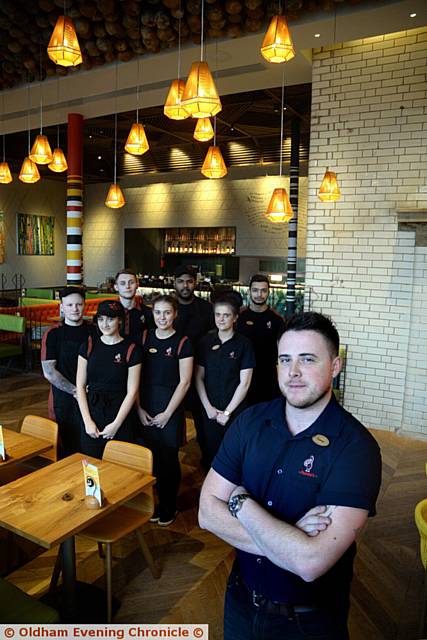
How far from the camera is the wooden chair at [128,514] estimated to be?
243 cm

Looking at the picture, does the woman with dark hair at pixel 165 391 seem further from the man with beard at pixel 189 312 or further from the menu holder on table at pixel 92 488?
the menu holder on table at pixel 92 488

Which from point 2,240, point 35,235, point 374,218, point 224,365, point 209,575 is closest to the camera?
point 209,575

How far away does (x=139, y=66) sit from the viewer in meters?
5.89

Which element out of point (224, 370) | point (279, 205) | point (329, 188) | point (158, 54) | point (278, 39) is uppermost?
point (158, 54)

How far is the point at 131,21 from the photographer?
4.92 m

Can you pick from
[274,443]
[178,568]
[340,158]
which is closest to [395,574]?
[178,568]

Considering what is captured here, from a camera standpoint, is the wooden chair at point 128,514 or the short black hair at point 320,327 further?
the wooden chair at point 128,514

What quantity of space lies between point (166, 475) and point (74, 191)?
6.18 metres

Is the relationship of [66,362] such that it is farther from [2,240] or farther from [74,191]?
[2,240]

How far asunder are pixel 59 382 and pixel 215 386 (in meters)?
1.10

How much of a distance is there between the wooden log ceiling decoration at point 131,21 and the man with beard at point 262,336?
8.50ft

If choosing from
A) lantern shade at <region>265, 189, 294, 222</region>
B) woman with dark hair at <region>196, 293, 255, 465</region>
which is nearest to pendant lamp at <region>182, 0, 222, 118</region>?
woman with dark hair at <region>196, 293, 255, 465</region>

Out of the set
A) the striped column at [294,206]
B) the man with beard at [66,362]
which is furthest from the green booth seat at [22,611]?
the striped column at [294,206]

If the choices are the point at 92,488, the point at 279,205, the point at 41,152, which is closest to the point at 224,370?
the point at 92,488
